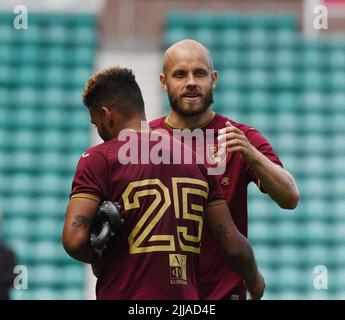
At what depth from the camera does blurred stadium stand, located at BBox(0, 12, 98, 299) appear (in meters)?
11.2

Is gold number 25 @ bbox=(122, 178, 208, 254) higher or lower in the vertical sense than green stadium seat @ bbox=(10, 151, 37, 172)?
lower

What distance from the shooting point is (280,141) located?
39.4ft

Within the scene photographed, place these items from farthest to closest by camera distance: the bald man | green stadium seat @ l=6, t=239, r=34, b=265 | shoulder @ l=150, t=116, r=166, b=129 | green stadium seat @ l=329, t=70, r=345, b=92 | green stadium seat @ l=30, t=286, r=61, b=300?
green stadium seat @ l=329, t=70, r=345, b=92 < green stadium seat @ l=6, t=239, r=34, b=265 < green stadium seat @ l=30, t=286, r=61, b=300 < shoulder @ l=150, t=116, r=166, b=129 < the bald man

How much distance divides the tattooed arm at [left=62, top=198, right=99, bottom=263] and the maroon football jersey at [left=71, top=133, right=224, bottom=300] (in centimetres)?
4

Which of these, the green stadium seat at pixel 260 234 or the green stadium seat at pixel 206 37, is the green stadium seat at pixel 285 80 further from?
the green stadium seat at pixel 260 234

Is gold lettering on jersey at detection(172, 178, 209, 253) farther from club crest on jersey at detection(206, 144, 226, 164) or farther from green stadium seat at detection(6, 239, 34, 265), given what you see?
green stadium seat at detection(6, 239, 34, 265)

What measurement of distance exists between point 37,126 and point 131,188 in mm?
9074

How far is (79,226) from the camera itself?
324 cm

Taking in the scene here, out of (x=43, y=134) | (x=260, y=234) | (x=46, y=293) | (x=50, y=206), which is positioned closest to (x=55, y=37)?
(x=43, y=134)

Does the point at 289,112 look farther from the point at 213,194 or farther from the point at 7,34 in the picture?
the point at 213,194

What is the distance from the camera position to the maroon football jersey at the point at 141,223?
3.30 m

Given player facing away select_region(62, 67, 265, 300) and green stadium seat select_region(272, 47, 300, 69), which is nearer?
player facing away select_region(62, 67, 265, 300)

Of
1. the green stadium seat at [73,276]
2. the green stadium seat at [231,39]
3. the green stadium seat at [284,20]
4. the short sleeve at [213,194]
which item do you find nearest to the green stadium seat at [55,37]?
the green stadium seat at [231,39]

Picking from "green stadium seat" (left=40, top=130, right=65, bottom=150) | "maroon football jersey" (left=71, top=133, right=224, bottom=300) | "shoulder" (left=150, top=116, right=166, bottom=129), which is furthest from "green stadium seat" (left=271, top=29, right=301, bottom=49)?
"maroon football jersey" (left=71, top=133, right=224, bottom=300)
